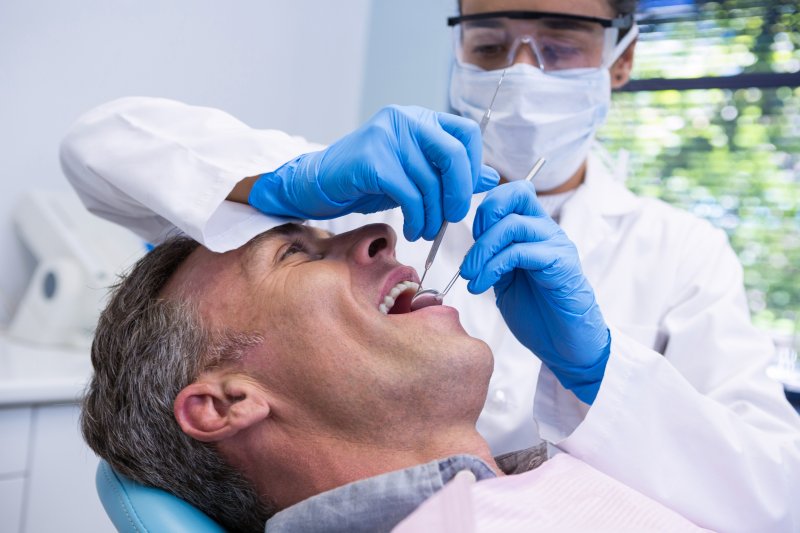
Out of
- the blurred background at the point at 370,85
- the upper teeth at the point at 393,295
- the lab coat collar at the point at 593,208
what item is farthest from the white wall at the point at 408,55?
the upper teeth at the point at 393,295

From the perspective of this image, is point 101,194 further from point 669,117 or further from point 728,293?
point 669,117

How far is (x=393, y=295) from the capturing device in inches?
48.8

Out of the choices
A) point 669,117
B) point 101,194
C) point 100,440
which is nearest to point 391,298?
point 100,440

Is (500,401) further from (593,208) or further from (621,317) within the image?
(593,208)

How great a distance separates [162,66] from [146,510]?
6.16ft

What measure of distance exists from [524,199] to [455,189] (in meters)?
0.13

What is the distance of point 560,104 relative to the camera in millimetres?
1709

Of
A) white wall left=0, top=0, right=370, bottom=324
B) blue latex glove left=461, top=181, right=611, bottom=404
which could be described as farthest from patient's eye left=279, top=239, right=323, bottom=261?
white wall left=0, top=0, right=370, bottom=324

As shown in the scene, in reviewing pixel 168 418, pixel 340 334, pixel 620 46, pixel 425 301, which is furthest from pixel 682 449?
pixel 620 46

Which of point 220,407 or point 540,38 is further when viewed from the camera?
point 540,38

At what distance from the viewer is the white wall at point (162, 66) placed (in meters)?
2.30

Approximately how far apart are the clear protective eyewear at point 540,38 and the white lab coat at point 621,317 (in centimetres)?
32

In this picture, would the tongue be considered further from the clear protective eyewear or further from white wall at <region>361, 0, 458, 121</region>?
white wall at <region>361, 0, 458, 121</region>

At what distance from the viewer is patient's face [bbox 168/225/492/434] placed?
113 cm
